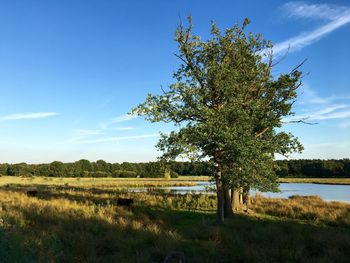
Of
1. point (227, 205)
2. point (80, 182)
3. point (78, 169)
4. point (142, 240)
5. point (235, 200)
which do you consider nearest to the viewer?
point (142, 240)

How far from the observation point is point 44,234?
44.2 ft

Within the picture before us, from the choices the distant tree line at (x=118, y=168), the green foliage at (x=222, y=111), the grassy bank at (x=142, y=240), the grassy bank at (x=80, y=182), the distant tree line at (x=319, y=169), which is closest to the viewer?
the grassy bank at (x=142, y=240)

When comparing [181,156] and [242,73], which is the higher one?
[242,73]

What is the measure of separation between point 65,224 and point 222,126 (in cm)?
887

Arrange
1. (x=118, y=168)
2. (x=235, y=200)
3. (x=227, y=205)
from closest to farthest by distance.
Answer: (x=227, y=205) < (x=235, y=200) < (x=118, y=168)

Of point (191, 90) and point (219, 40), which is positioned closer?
point (191, 90)

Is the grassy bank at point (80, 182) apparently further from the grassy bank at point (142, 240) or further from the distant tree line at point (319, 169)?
the distant tree line at point (319, 169)

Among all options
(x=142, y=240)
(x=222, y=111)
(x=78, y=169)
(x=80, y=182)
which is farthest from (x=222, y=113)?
(x=78, y=169)

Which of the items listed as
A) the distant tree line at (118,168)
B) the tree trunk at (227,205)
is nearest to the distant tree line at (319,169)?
the distant tree line at (118,168)

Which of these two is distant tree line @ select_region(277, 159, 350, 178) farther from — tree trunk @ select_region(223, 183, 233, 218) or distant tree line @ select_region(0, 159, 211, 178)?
tree trunk @ select_region(223, 183, 233, 218)

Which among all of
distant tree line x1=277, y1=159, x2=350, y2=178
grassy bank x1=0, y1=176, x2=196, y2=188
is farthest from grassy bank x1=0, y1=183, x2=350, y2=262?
distant tree line x1=277, y1=159, x2=350, y2=178

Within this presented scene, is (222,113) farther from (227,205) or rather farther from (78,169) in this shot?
(78,169)

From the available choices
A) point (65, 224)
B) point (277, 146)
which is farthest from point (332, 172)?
point (65, 224)

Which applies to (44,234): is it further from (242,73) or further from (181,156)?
(242,73)
